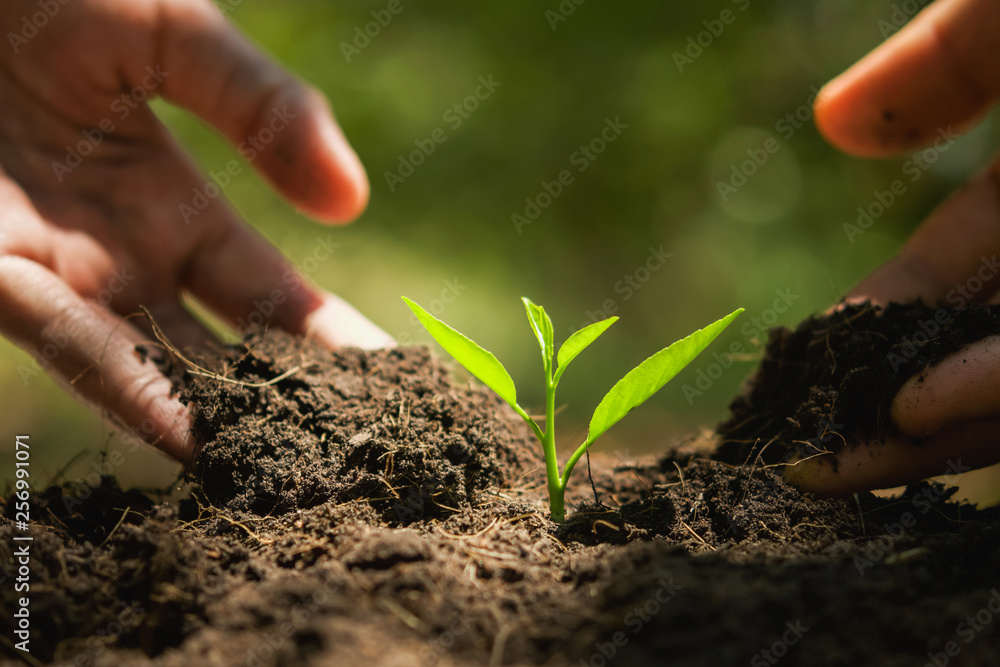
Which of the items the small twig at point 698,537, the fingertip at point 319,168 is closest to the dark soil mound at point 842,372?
the small twig at point 698,537

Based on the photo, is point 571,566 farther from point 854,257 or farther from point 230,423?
point 854,257

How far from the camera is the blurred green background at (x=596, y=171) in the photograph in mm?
4512

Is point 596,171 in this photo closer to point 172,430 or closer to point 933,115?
point 933,115

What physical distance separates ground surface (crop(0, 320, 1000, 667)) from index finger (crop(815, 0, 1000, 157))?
4.25 feet

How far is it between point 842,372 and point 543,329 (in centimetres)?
77

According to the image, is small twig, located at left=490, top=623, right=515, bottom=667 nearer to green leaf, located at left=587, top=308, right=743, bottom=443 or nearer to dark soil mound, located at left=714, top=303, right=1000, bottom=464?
green leaf, located at left=587, top=308, right=743, bottom=443

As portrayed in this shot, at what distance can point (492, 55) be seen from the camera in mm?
4695

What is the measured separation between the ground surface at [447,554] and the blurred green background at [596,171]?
2.78 m

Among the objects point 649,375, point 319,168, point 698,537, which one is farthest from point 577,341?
point 319,168

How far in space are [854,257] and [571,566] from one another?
4305mm

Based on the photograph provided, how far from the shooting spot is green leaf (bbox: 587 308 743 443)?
1303mm

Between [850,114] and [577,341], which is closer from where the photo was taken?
[577,341]

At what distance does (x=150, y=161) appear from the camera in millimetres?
2307

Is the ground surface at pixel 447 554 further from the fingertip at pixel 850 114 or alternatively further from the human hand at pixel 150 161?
the fingertip at pixel 850 114
